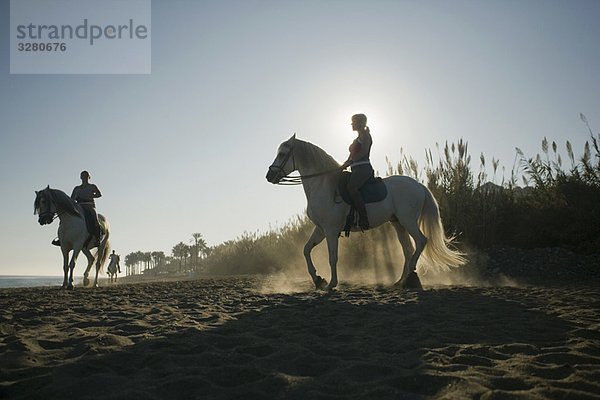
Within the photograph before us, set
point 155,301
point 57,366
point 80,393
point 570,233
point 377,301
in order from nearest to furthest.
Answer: point 80,393, point 57,366, point 377,301, point 155,301, point 570,233

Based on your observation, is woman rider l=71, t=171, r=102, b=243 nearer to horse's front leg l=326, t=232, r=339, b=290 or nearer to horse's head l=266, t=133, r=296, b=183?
horse's head l=266, t=133, r=296, b=183

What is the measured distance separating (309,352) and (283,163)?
4525mm

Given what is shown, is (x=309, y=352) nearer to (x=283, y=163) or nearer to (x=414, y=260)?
(x=414, y=260)

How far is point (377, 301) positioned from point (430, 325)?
1.41m

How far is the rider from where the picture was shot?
6.54 m

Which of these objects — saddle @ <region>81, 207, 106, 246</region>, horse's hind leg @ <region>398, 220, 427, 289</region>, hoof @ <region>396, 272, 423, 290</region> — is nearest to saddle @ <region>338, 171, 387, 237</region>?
horse's hind leg @ <region>398, 220, 427, 289</region>

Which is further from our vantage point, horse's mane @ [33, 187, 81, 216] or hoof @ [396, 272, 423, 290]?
horse's mane @ [33, 187, 81, 216]

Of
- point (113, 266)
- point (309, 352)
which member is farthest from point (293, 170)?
point (113, 266)

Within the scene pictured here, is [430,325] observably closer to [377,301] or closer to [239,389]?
[377,301]

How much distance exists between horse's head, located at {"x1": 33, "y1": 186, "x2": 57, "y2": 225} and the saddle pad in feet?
21.1

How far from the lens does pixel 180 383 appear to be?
2145 millimetres

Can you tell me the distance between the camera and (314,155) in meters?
6.94

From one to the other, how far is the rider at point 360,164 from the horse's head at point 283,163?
921mm

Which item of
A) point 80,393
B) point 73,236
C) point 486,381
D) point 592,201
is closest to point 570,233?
point 592,201
